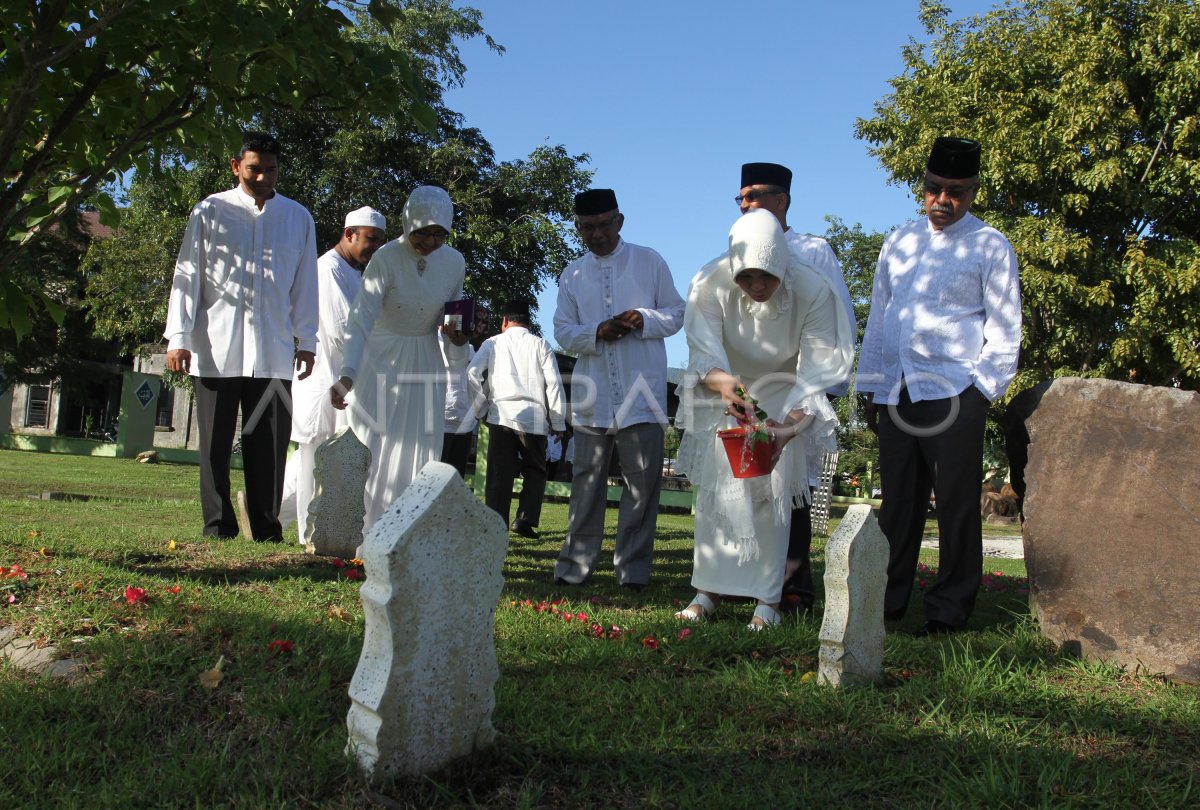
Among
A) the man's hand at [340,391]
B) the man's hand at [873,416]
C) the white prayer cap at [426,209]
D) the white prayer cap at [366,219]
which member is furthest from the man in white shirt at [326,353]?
the man's hand at [873,416]

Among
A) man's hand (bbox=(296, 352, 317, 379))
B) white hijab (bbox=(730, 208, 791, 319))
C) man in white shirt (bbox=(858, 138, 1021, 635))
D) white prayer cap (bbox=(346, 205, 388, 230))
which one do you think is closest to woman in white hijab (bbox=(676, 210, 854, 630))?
white hijab (bbox=(730, 208, 791, 319))

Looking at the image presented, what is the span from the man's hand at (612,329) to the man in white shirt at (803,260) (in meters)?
1.06

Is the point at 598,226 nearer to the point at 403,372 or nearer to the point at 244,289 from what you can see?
the point at 403,372

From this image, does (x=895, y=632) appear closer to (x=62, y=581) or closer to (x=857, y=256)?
(x=62, y=581)

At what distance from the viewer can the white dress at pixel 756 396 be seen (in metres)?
5.11

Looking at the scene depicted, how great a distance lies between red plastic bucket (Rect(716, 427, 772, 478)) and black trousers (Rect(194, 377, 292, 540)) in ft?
11.3

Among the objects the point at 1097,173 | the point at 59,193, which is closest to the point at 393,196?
the point at 1097,173

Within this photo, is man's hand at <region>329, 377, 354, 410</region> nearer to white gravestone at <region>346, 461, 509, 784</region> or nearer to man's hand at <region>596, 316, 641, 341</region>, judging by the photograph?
man's hand at <region>596, 316, 641, 341</region>

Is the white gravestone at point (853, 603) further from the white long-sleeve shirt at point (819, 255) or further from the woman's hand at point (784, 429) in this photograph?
the white long-sleeve shirt at point (819, 255)

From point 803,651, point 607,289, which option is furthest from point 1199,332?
point 803,651

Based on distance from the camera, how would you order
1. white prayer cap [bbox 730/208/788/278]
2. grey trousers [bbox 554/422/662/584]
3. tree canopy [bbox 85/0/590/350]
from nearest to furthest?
white prayer cap [bbox 730/208/788/278], grey trousers [bbox 554/422/662/584], tree canopy [bbox 85/0/590/350]

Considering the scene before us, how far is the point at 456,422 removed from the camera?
10961 millimetres

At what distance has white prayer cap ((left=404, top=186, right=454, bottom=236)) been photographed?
6375 mm

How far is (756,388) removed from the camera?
549 centimetres
